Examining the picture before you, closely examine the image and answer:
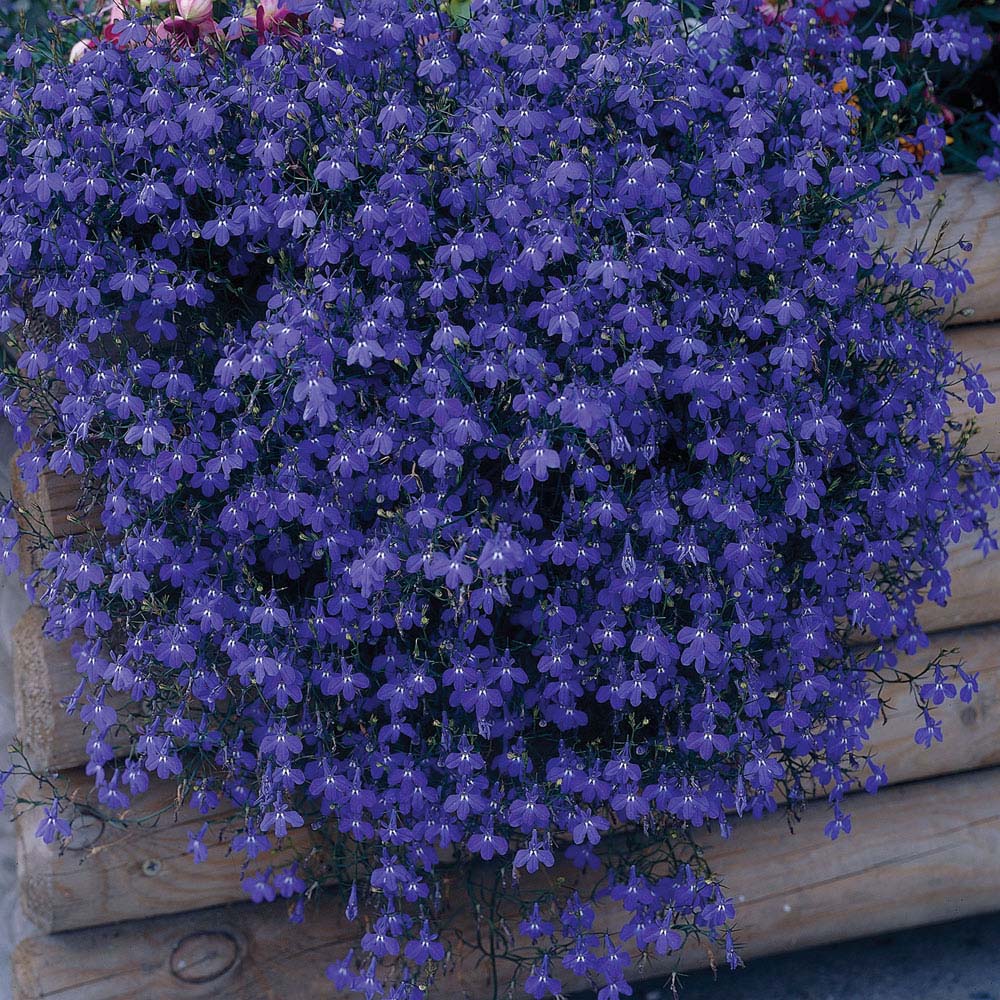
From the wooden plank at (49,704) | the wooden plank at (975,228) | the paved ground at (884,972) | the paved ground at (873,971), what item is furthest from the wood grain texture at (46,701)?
the wooden plank at (975,228)

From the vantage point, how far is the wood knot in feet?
6.30

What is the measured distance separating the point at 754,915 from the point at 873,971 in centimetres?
35

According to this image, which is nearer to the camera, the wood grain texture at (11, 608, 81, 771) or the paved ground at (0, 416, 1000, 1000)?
the wood grain texture at (11, 608, 81, 771)

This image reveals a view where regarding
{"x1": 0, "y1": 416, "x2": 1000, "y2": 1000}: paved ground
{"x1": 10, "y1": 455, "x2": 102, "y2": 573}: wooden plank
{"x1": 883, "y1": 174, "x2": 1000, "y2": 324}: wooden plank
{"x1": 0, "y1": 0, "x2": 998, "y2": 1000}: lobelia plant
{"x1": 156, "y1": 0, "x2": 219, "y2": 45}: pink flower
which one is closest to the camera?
{"x1": 0, "y1": 0, "x2": 998, "y2": 1000}: lobelia plant

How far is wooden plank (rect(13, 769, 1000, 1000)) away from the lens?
6.29ft

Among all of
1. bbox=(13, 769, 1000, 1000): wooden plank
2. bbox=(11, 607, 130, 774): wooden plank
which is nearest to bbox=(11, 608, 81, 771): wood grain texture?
bbox=(11, 607, 130, 774): wooden plank

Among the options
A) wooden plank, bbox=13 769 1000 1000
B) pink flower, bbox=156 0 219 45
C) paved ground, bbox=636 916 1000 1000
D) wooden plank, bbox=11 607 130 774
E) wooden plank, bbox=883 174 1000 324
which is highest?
pink flower, bbox=156 0 219 45

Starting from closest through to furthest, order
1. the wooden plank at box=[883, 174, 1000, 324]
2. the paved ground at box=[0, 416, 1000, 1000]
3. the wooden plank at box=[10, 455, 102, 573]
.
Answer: the wooden plank at box=[10, 455, 102, 573] → the wooden plank at box=[883, 174, 1000, 324] → the paved ground at box=[0, 416, 1000, 1000]

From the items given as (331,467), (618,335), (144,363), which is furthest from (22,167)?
(618,335)

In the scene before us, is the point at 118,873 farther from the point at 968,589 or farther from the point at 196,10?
the point at 968,589

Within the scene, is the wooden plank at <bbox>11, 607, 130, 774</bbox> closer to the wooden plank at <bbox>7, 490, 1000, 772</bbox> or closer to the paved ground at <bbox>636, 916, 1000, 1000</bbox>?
the wooden plank at <bbox>7, 490, 1000, 772</bbox>

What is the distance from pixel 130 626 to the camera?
1.65 meters

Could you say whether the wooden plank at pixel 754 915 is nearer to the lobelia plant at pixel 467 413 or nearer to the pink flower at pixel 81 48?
the lobelia plant at pixel 467 413

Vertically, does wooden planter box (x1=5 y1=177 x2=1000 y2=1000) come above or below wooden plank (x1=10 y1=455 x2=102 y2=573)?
below
